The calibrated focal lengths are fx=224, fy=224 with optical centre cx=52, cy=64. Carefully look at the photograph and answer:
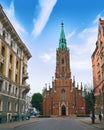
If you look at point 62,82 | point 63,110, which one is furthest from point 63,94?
point 63,110

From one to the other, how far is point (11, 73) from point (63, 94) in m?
65.7

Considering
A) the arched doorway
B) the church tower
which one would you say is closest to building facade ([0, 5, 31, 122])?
the church tower

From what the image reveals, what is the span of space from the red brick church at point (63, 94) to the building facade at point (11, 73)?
51.8m

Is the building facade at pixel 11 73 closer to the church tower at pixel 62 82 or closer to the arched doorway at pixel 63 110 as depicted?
the church tower at pixel 62 82

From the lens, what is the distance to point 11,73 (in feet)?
150

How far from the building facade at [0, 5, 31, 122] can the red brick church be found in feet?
170

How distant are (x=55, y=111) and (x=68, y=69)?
71.8 ft

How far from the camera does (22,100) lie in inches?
2128

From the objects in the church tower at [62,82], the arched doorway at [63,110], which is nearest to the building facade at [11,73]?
the church tower at [62,82]

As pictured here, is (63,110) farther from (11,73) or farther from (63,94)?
(11,73)

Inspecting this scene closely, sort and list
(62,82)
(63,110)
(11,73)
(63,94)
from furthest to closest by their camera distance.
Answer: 1. (62,82)
2. (63,94)
3. (63,110)
4. (11,73)

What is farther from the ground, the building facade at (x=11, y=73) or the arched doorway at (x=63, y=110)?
the building facade at (x=11, y=73)

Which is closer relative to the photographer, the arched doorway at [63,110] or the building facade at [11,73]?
the building facade at [11,73]

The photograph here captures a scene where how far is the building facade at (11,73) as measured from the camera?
130 feet
